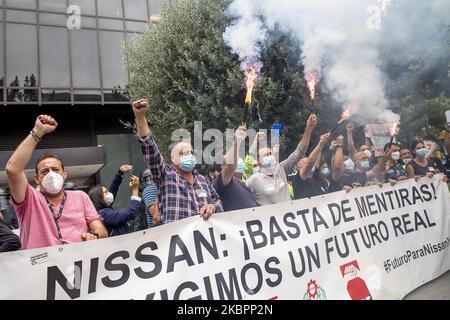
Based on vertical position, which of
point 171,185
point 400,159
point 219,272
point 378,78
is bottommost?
point 219,272

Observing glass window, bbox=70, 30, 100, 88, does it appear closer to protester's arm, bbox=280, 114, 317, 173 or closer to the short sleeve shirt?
protester's arm, bbox=280, 114, 317, 173

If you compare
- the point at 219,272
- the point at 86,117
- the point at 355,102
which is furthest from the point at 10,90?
the point at 219,272

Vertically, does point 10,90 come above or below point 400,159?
above

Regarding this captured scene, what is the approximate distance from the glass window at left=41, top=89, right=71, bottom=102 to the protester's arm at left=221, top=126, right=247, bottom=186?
13597 millimetres

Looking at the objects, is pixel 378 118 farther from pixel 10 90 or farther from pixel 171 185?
pixel 10 90

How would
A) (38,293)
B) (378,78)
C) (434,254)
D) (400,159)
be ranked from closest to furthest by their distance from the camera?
(38,293)
(434,254)
(400,159)
(378,78)

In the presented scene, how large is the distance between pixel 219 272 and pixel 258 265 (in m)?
0.34

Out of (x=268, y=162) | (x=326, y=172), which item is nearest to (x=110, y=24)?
(x=326, y=172)

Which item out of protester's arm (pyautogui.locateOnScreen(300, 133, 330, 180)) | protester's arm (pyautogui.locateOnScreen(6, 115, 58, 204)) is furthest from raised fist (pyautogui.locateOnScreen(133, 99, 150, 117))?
protester's arm (pyautogui.locateOnScreen(300, 133, 330, 180))

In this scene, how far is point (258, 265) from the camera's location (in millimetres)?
3029

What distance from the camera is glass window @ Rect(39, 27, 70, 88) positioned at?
15.4 m

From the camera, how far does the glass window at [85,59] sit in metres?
15.9

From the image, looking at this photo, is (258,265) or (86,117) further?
(86,117)
